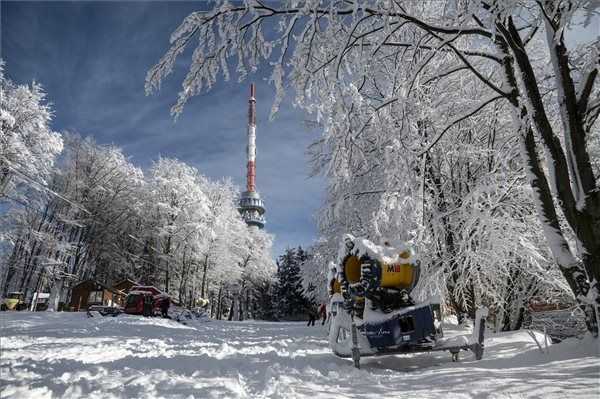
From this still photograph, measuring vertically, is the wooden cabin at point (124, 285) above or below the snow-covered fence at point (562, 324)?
above

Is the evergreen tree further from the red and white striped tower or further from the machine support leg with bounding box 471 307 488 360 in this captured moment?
the machine support leg with bounding box 471 307 488 360

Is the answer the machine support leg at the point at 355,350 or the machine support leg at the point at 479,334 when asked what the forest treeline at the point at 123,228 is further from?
the machine support leg at the point at 479,334

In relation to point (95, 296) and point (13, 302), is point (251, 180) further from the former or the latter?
point (13, 302)

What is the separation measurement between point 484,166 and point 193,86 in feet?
26.6

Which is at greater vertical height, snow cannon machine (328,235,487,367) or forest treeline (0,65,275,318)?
forest treeline (0,65,275,318)

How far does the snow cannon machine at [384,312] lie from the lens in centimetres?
602

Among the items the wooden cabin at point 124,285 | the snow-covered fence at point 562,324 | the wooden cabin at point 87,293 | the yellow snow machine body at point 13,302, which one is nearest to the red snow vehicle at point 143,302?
the wooden cabin at point 87,293

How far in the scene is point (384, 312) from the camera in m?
6.54

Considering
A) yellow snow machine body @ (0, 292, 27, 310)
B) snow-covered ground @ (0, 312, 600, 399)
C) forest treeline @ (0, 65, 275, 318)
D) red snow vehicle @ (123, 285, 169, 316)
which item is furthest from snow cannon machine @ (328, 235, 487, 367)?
yellow snow machine body @ (0, 292, 27, 310)

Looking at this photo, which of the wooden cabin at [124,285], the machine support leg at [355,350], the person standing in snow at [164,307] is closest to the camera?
the machine support leg at [355,350]

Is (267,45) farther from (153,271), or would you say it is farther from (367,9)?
(153,271)

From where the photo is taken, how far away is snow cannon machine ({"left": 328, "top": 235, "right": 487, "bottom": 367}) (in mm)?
6023

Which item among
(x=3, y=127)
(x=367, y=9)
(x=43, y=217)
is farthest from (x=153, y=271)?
(x=367, y=9)

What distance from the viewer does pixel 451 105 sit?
358 inches
